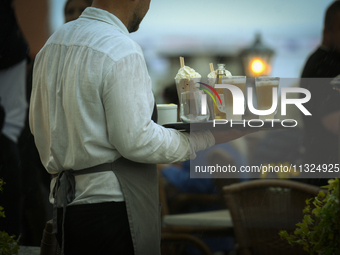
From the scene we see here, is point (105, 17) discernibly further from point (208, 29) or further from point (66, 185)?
point (208, 29)

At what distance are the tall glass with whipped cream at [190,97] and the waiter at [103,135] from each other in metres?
0.09

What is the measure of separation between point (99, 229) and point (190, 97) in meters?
0.51

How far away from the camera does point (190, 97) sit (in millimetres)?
1342


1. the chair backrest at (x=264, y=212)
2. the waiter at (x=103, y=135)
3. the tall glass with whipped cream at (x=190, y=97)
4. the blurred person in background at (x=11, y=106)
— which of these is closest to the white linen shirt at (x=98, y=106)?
the waiter at (x=103, y=135)

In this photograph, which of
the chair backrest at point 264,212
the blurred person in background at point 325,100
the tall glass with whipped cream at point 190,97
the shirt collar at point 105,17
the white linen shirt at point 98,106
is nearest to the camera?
the white linen shirt at point 98,106

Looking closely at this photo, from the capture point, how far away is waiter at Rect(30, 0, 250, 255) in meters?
1.09

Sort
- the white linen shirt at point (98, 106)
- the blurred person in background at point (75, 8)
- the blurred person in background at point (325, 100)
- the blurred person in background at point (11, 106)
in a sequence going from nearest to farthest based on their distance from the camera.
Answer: the white linen shirt at point (98, 106), the blurred person in background at point (325, 100), the blurred person in background at point (75, 8), the blurred person in background at point (11, 106)

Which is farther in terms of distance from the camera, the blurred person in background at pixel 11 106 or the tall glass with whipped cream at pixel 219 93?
the blurred person in background at pixel 11 106

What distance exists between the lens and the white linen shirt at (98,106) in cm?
108

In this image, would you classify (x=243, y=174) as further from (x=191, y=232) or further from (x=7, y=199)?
(x=7, y=199)

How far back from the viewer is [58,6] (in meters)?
2.54

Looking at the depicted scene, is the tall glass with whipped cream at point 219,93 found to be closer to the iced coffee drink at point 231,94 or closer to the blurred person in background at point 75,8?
the iced coffee drink at point 231,94

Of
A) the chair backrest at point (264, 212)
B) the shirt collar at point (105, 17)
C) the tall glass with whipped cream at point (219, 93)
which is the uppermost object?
the shirt collar at point (105, 17)

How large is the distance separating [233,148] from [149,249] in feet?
6.40
